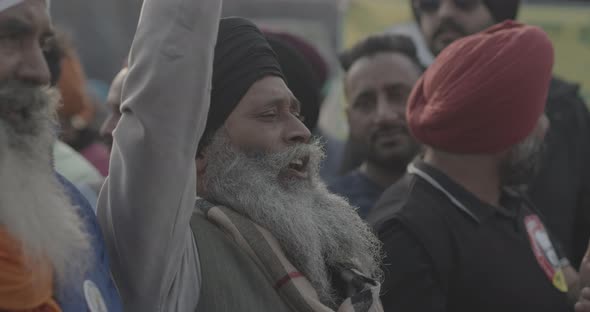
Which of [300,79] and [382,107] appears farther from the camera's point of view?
[382,107]

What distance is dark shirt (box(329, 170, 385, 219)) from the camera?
13.7ft

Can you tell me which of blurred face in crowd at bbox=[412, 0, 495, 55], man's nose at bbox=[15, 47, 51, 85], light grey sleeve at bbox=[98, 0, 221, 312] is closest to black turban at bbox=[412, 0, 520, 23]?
blurred face in crowd at bbox=[412, 0, 495, 55]

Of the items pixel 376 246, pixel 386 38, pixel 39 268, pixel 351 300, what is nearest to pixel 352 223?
pixel 376 246

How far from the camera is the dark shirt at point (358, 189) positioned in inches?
164

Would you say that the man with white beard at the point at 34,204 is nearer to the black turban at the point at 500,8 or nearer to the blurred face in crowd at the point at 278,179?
the blurred face in crowd at the point at 278,179

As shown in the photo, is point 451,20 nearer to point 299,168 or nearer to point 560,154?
point 560,154

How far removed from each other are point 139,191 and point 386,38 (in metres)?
2.75

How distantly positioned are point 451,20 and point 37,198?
3309mm

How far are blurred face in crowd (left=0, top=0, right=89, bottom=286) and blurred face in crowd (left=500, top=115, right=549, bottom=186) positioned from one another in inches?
75.2

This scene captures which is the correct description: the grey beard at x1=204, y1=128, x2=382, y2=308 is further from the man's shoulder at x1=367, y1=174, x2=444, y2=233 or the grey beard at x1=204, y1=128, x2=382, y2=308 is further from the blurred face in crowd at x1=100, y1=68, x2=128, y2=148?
the blurred face in crowd at x1=100, y1=68, x2=128, y2=148

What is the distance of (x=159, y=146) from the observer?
85.9 inches

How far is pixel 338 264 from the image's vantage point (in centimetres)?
281

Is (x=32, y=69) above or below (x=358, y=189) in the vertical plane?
above

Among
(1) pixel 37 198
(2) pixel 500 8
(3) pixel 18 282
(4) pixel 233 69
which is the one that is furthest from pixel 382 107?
(3) pixel 18 282
